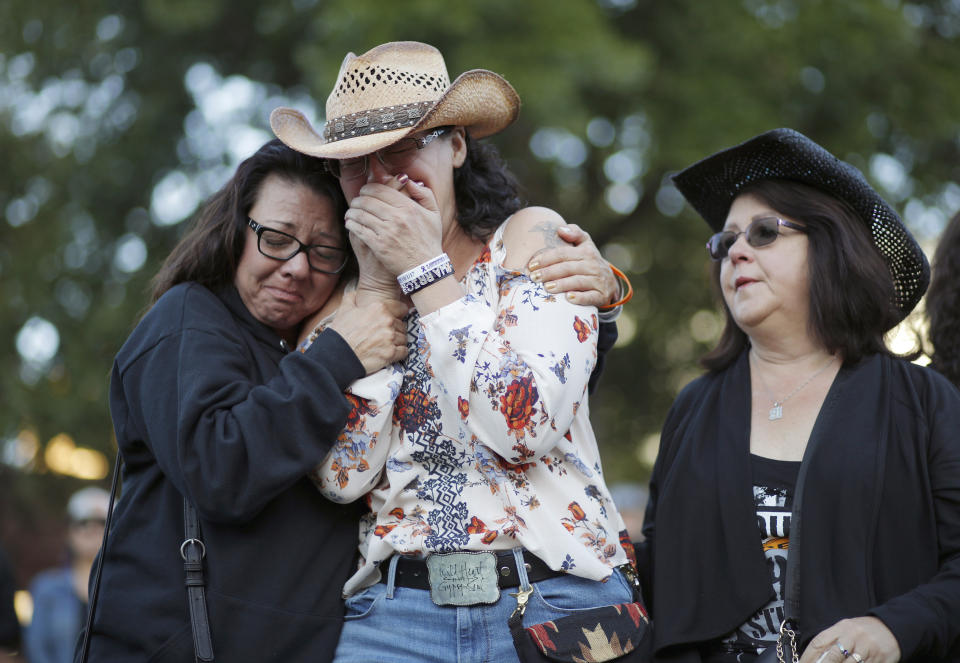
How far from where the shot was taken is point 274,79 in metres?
10.1

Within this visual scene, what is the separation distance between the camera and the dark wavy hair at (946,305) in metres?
3.43

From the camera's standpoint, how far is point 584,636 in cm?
249

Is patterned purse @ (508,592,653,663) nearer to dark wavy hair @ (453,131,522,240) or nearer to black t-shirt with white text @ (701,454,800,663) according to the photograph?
black t-shirt with white text @ (701,454,800,663)

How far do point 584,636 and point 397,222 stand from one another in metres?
1.08

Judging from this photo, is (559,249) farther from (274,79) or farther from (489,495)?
(274,79)

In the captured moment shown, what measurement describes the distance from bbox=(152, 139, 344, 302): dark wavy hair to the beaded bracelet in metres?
0.49

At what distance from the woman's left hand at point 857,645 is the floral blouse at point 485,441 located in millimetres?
518

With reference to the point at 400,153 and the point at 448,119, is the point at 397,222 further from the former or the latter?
the point at 448,119

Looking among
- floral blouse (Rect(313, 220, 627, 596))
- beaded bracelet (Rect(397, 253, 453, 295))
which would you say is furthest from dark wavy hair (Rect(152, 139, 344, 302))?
floral blouse (Rect(313, 220, 627, 596))

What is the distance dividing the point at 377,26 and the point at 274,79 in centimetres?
306

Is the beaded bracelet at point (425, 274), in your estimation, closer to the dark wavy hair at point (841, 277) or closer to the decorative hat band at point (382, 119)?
the decorative hat band at point (382, 119)

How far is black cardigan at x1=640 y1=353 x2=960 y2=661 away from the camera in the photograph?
270 centimetres

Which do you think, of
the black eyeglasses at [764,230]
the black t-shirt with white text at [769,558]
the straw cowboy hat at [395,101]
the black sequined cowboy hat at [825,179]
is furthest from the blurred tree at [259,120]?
the black t-shirt with white text at [769,558]

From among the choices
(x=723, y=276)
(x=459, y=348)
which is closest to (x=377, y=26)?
(x=723, y=276)
